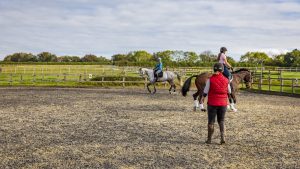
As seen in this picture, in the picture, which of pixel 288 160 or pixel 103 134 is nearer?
pixel 288 160

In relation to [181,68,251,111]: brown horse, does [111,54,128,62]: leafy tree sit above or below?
above

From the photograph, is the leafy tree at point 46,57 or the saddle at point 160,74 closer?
the saddle at point 160,74

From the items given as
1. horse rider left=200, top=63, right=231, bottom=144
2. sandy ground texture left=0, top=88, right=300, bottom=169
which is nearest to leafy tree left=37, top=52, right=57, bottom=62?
sandy ground texture left=0, top=88, right=300, bottom=169

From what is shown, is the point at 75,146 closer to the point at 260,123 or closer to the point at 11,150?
the point at 11,150

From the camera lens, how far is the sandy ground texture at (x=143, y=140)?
20.8 feet

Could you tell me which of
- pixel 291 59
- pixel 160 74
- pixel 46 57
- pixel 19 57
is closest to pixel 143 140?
pixel 160 74

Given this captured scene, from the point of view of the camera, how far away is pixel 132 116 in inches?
477

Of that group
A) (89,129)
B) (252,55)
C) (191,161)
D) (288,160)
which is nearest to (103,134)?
(89,129)

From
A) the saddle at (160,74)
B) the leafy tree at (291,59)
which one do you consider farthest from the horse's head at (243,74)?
the leafy tree at (291,59)

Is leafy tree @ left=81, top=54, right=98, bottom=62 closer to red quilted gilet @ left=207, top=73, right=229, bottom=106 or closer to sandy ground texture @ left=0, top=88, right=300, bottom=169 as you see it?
sandy ground texture @ left=0, top=88, right=300, bottom=169

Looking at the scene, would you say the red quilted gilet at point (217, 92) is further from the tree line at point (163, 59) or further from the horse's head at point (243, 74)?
the tree line at point (163, 59)

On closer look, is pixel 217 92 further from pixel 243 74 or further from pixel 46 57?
pixel 46 57

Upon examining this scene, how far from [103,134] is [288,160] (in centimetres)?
438

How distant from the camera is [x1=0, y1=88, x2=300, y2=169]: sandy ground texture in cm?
634
